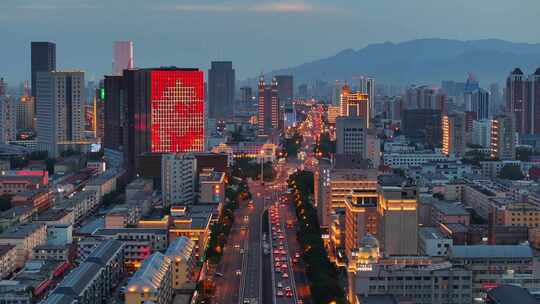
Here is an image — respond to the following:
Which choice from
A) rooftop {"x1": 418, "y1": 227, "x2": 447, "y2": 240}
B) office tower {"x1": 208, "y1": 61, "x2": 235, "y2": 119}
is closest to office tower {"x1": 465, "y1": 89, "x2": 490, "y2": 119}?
office tower {"x1": 208, "y1": 61, "x2": 235, "y2": 119}

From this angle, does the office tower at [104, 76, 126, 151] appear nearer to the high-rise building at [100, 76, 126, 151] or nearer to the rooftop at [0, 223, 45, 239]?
the high-rise building at [100, 76, 126, 151]

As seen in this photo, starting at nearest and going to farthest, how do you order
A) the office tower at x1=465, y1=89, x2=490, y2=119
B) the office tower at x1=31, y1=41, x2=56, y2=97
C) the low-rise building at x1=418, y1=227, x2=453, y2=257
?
1. the low-rise building at x1=418, y1=227, x2=453, y2=257
2. the office tower at x1=31, y1=41, x2=56, y2=97
3. the office tower at x1=465, y1=89, x2=490, y2=119

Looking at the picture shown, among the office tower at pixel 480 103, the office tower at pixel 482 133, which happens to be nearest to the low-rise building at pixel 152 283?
the office tower at pixel 482 133

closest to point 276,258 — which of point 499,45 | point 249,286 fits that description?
point 249,286

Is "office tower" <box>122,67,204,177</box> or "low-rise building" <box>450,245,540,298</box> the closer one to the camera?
"low-rise building" <box>450,245,540,298</box>

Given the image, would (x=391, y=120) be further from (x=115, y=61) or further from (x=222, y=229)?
(x=222, y=229)

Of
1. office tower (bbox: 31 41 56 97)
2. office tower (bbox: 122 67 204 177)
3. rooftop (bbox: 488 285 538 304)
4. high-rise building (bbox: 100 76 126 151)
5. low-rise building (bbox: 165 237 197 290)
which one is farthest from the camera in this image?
office tower (bbox: 31 41 56 97)
